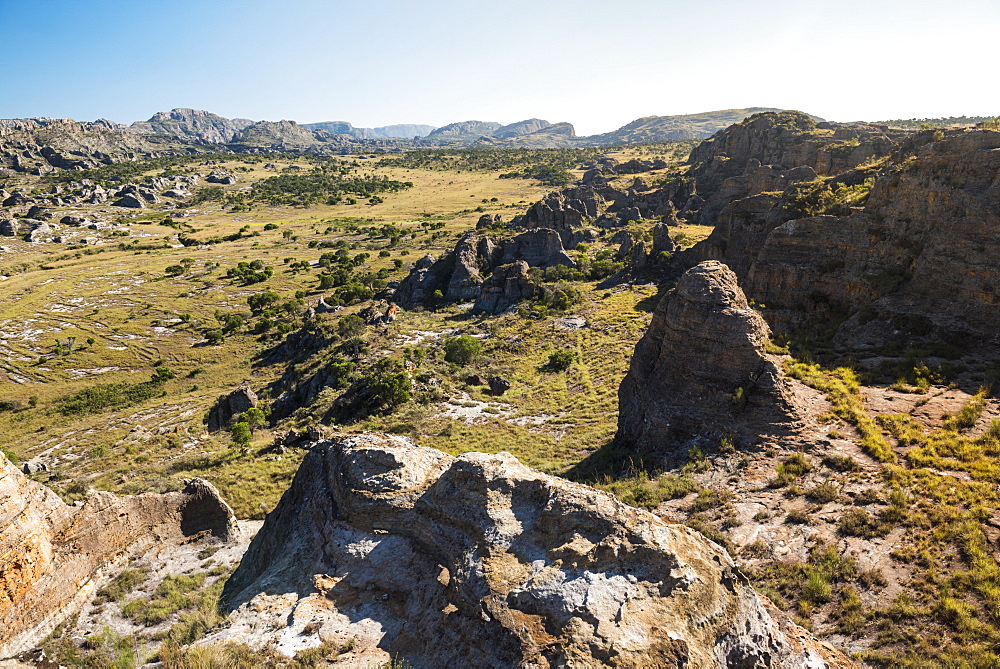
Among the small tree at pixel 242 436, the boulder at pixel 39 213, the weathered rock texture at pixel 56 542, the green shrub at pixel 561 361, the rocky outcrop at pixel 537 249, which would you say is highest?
the boulder at pixel 39 213

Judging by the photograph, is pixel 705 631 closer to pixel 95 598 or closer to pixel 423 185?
pixel 95 598

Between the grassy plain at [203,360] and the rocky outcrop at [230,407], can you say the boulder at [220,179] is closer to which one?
the grassy plain at [203,360]

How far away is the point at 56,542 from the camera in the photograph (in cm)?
1072

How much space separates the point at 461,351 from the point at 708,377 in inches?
923

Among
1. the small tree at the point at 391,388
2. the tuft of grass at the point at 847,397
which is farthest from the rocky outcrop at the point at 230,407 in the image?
the tuft of grass at the point at 847,397

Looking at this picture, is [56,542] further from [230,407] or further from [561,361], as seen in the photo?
[561,361]

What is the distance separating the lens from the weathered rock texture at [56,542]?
370 inches

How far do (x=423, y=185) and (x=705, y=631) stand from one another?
624 feet

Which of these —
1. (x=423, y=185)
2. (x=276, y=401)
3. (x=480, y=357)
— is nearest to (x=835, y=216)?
(x=480, y=357)

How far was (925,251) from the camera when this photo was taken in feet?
69.2

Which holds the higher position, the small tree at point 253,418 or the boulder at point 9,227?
the boulder at point 9,227

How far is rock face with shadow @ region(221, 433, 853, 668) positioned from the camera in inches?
255

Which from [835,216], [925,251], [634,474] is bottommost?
[634,474]

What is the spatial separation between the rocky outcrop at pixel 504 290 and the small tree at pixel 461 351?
40.2ft
